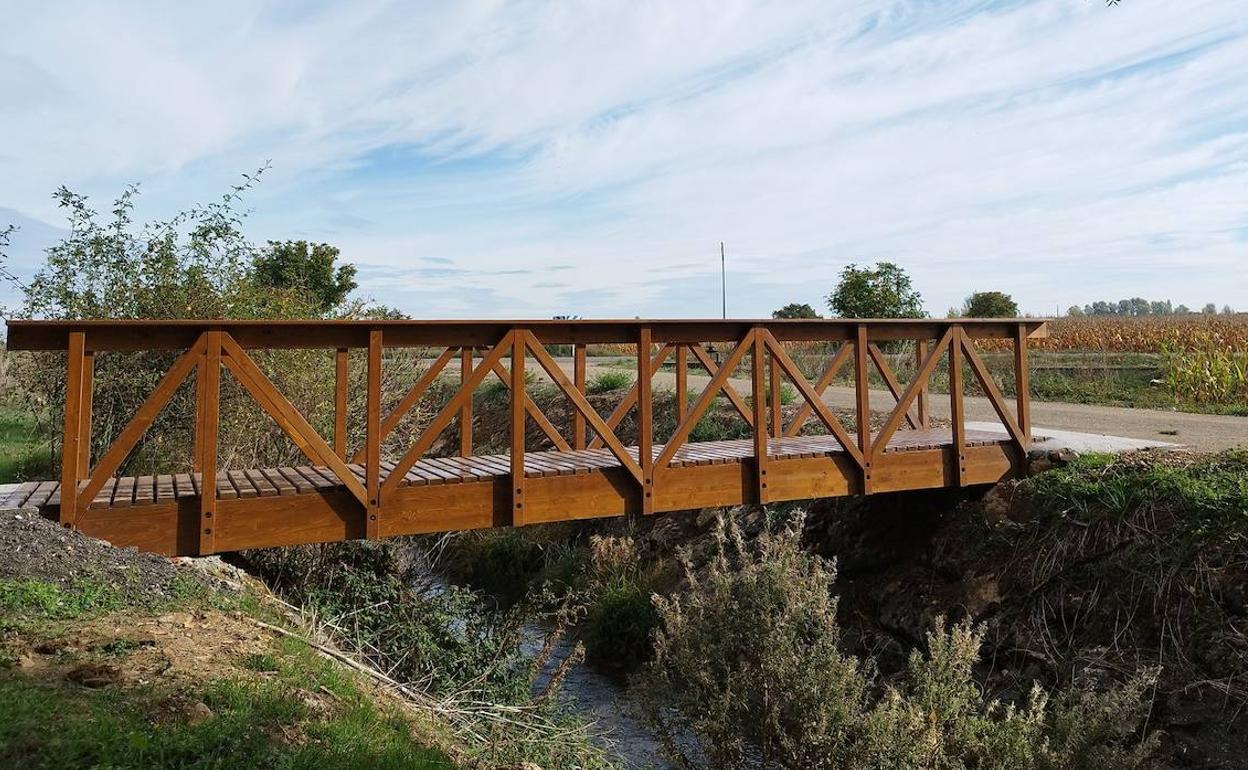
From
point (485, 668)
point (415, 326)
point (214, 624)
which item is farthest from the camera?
point (485, 668)

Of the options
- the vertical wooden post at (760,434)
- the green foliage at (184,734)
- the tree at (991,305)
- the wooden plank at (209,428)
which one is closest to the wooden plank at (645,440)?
the vertical wooden post at (760,434)

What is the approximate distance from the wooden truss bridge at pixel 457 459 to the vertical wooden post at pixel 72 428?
0.01 metres

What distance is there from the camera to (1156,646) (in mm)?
5617

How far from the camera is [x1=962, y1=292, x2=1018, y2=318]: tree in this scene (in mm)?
26906

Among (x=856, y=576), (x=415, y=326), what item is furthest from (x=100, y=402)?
(x=856, y=576)

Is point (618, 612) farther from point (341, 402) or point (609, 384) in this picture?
point (609, 384)

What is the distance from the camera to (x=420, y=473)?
5.97 metres

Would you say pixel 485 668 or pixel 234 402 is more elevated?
pixel 234 402

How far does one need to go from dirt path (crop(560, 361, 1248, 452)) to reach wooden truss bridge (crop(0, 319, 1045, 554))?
324 centimetres

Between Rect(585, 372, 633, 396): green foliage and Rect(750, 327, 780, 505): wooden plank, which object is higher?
Rect(585, 372, 633, 396): green foliage

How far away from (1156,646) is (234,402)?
8168mm

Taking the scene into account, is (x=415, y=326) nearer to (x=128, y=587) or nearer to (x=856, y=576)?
(x=128, y=587)

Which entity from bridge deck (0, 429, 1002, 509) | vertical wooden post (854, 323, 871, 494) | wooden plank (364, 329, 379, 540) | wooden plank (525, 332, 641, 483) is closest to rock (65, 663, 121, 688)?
bridge deck (0, 429, 1002, 509)

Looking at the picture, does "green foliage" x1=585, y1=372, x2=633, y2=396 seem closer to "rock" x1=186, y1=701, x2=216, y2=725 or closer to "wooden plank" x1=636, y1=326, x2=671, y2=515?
"wooden plank" x1=636, y1=326, x2=671, y2=515
